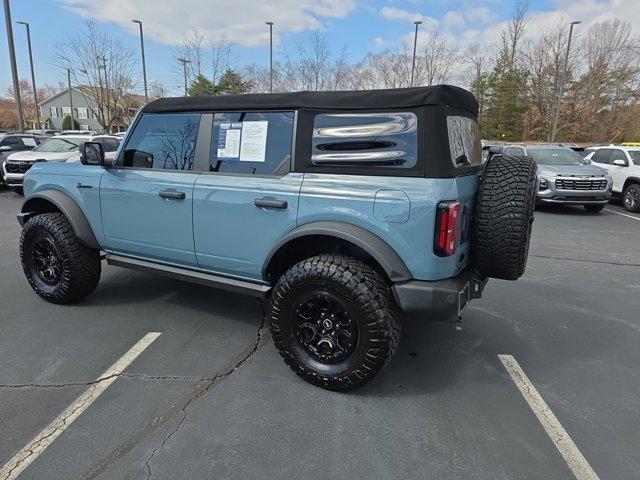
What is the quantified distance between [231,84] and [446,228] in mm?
28983

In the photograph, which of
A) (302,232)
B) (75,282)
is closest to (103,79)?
(75,282)

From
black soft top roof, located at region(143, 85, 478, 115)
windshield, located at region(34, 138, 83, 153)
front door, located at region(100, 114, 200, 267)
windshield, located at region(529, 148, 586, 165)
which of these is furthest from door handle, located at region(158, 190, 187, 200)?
windshield, located at region(34, 138, 83, 153)

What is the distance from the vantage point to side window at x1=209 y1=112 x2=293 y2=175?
3129 millimetres

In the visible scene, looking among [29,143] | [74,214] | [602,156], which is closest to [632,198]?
[602,156]

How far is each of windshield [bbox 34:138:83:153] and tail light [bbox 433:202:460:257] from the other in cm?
1301

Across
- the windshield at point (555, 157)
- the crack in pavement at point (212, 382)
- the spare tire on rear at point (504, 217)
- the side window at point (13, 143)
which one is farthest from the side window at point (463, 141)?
the side window at point (13, 143)

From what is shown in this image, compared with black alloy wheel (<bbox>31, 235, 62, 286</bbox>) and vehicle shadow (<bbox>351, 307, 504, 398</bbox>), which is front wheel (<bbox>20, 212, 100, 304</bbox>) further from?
vehicle shadow (<bbox>351, 307, 504, 398</bbox>)

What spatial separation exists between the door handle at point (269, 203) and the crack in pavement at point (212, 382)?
1.22 m

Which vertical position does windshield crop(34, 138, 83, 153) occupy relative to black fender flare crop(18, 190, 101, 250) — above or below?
above

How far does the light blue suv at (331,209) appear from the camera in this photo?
269cm

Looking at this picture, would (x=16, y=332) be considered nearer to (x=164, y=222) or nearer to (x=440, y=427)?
(x=164, y=222)

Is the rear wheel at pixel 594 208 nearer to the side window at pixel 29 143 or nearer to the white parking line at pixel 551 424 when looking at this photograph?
the white parking line at pixel 551 424

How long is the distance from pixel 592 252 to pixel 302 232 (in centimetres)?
620

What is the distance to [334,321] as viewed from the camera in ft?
9.63
